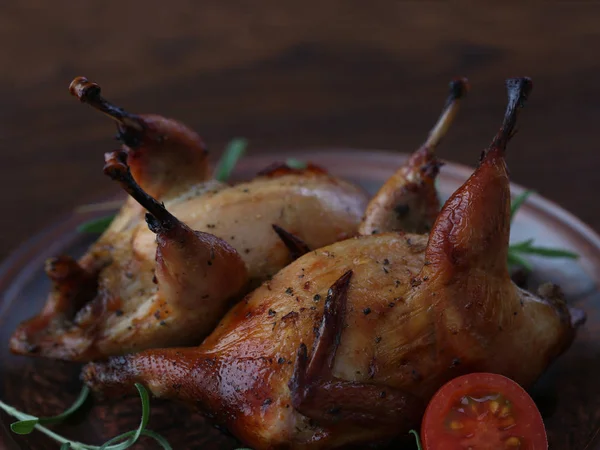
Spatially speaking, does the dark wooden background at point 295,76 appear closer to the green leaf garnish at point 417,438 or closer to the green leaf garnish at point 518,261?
the green leaf garnish at point 518,261

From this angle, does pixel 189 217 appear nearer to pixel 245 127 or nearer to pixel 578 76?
pixel 245 127

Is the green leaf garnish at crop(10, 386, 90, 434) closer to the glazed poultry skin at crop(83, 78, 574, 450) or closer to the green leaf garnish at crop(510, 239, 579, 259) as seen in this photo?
the glazed poultry skin at crop(83, 78, 574, 450)

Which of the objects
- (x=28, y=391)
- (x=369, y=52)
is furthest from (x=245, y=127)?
(x=28, y=391)

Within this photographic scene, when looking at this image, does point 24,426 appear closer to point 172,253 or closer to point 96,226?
point 172,253

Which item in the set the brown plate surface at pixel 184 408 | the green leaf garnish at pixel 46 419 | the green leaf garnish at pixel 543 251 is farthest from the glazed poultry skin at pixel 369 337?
the green leaf garnish at pixel 543 251

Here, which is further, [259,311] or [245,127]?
[245,127]

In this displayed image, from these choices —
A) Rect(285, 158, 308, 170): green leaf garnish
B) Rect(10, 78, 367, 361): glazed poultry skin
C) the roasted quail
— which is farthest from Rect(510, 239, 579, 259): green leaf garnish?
Rect(285, 158, 308, 170): green leaf garnish
